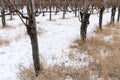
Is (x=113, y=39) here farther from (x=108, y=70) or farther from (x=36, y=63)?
(x=36, y=63)

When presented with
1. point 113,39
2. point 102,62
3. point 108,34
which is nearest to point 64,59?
point 102,62

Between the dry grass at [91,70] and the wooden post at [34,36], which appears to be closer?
the wooden post at [34,36]

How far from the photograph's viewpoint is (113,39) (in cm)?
1102

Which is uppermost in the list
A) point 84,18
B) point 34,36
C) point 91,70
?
point 84,18

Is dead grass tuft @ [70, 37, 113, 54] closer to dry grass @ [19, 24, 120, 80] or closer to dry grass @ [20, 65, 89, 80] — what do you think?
dry grass @ [19, 24, 120, 80]

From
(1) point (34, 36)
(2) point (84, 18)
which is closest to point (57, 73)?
(1) point (34, 36)

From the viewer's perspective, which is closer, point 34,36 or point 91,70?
point 34,36

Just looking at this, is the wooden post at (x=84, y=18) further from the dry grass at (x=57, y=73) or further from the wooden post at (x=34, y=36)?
the wooden post at (x=34, y=36)

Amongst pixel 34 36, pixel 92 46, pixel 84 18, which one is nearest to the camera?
pixel 34 36

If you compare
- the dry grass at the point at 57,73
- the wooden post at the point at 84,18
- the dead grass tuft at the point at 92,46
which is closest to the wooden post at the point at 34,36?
the dry grass at the point at 57,73

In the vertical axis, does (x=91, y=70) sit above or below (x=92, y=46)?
below

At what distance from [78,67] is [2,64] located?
2.75 meters

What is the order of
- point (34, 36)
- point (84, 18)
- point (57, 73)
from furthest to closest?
1. point (84, 18)
2. point (57, 73)
3. point (34, 36)

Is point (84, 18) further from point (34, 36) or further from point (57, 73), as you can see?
point (34, 36)
